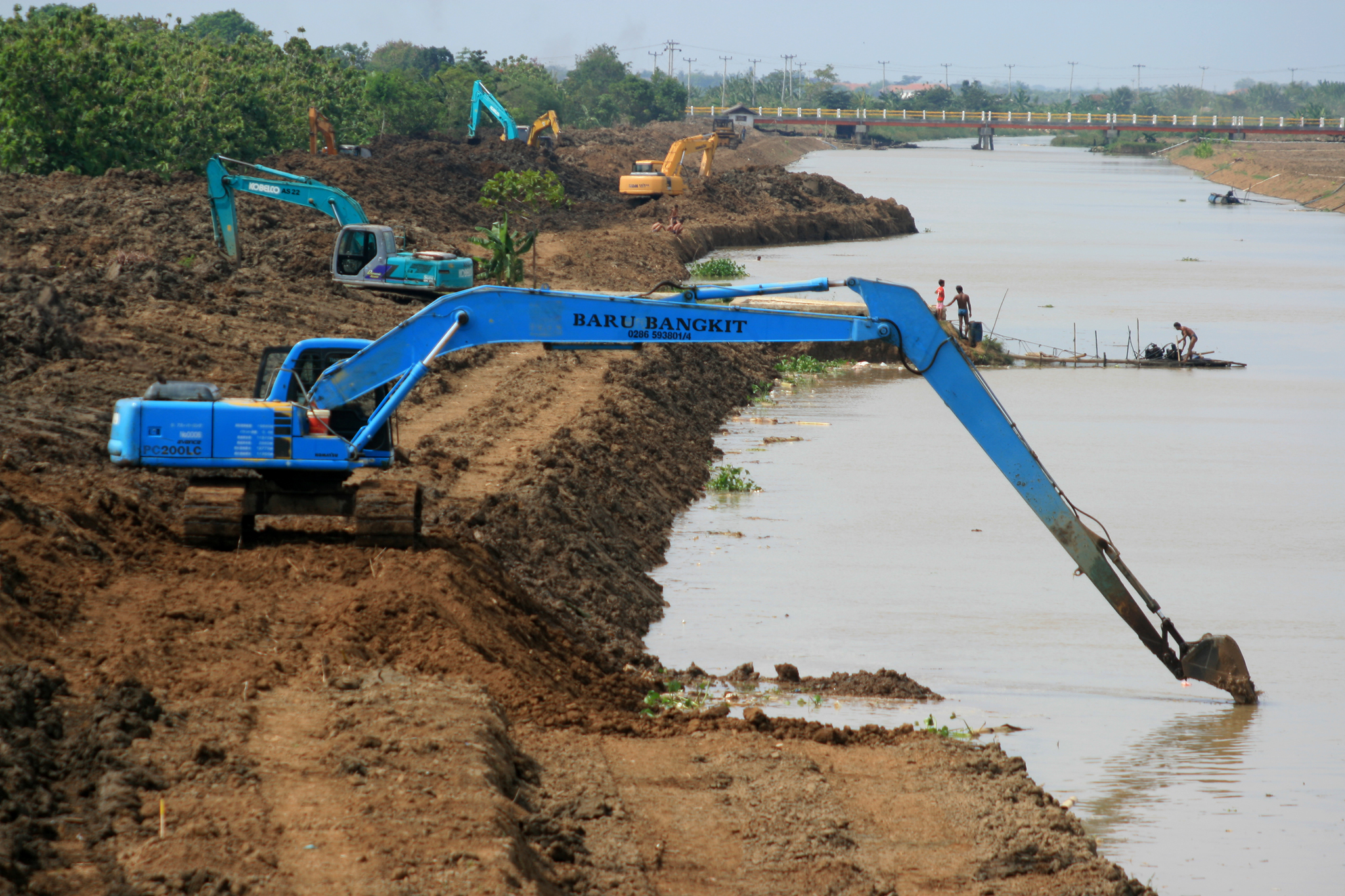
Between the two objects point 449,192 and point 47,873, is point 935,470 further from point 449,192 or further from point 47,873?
point 449,192

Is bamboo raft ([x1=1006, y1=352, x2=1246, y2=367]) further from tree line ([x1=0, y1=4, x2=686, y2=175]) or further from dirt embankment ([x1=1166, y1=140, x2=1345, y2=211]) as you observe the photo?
dirt embankment ([x1=1166, y1=140, x2=1345, y2=211])

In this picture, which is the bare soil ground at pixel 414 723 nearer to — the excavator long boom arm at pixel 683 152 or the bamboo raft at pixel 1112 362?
the bamboo raft at pixel 1112 362

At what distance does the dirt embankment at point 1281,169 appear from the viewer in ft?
373

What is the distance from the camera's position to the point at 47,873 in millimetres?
7473

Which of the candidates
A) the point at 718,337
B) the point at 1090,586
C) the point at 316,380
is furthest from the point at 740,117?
the point at 718,337

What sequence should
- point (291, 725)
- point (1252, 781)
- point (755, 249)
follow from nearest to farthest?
point (291, 725) → point (1252, 781) → point (755, 249)

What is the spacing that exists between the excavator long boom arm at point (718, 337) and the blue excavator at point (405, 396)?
15 millimetres

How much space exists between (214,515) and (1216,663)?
34.9 feet

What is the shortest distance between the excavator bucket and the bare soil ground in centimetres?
298

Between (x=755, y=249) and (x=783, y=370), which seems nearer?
(x=783, y=370)

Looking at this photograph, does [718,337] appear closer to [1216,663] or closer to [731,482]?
[1216,663]

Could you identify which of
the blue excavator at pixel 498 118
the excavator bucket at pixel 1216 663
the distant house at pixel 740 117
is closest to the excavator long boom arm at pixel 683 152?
the blue excavator at pixel 498 118

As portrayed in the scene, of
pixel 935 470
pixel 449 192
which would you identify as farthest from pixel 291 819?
pixel 449 192

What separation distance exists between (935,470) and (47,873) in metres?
20.1
